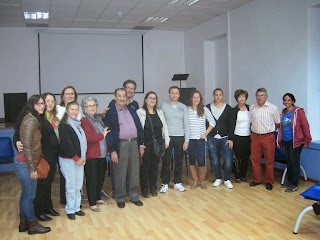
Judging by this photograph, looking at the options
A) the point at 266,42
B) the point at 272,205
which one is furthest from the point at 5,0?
the point at 272,205

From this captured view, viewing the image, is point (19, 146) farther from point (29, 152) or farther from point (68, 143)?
point (68, 143)

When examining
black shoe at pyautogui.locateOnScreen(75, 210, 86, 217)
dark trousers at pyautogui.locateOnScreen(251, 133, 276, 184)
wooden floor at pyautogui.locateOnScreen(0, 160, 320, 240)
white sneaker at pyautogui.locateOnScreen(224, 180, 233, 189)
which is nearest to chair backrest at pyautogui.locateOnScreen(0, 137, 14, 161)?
wooden floor at pyautogui.locateOnScreen(0, 160, 320, 240)

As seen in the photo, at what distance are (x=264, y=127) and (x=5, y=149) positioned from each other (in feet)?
13.6

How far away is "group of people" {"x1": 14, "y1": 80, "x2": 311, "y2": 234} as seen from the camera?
3626 mm

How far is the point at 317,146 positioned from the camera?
5.40m

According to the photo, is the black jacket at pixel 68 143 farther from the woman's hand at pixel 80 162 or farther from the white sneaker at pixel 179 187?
the white sneaker at pixel 179 187

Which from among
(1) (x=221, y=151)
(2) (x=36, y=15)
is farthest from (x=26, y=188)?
(2) (x=36, y=15)

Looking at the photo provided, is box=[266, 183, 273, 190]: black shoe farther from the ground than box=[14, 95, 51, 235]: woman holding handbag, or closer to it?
closer to it

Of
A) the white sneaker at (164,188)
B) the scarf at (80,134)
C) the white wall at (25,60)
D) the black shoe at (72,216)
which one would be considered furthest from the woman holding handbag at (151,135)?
the white wall at (25,60)

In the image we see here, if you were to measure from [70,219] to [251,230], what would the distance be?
2.01 metres

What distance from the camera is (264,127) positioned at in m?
5.05

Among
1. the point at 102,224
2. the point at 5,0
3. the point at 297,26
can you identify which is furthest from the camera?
the point at 5,0

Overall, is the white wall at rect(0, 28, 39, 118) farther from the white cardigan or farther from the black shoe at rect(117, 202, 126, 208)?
the black shoe at rect(117, 202, 126, 208)

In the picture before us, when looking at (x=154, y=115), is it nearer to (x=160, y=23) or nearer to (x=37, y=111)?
(x=37, y=111)
